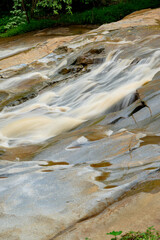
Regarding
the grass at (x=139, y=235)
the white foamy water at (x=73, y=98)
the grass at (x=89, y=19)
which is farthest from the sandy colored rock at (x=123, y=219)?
the grass at (x=89, y=19)

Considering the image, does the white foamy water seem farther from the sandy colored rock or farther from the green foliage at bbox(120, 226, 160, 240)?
the green foliage at bbox(120, 226, 160, 240)

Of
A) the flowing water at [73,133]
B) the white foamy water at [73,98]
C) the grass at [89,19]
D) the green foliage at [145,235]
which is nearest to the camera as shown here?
the green foliage at [145,235]

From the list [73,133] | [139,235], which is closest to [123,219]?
[139,235]

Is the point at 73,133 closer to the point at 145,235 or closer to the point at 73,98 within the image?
the point at 73,98

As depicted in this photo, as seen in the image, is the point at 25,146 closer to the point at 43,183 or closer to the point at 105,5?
the point at 43,183

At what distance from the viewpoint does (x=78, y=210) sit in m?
2.77

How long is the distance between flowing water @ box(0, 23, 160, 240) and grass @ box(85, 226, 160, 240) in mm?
472

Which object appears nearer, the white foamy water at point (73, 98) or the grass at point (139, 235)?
the grass at point (139, 235)

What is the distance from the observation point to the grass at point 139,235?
2.17 metres

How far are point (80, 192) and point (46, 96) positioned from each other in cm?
533

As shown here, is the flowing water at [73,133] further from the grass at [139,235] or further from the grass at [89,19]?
the grass at [89,19]

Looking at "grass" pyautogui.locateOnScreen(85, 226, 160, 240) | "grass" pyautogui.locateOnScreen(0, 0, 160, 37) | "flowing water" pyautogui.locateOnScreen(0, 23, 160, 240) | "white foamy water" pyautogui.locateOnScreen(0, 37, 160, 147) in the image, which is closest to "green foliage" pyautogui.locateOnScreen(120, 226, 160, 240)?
"grass" pyautogui.locateOnScreen(85, 226, 160, 240)

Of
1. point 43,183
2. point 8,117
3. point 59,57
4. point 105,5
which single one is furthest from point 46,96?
point 105,5

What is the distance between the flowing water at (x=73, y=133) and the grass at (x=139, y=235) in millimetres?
472
